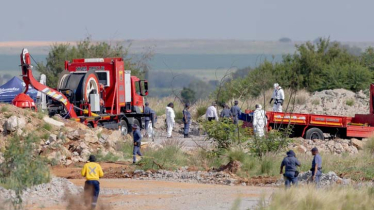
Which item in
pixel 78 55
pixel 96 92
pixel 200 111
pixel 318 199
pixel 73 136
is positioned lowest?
pixel 200 111

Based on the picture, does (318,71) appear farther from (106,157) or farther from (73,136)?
(106,157)

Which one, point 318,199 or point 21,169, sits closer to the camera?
point 318,199

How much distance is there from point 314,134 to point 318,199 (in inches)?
654

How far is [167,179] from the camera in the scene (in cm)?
2208

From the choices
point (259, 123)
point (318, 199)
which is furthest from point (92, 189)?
point (259, 123)

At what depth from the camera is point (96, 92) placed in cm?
3381

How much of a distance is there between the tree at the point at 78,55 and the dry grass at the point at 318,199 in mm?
34283

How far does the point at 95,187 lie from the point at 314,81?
1533 inches

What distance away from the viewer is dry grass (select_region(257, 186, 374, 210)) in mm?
15695

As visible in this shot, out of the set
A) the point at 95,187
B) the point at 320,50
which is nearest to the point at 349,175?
the point at 95,187

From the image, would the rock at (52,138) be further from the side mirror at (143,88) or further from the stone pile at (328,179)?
the side mirror at (143,88)

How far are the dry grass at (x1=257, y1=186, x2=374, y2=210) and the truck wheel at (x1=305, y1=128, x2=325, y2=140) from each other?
1500 cm

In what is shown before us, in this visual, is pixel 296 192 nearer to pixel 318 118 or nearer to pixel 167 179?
pixel 167 179

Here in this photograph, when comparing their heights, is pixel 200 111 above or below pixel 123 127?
below
